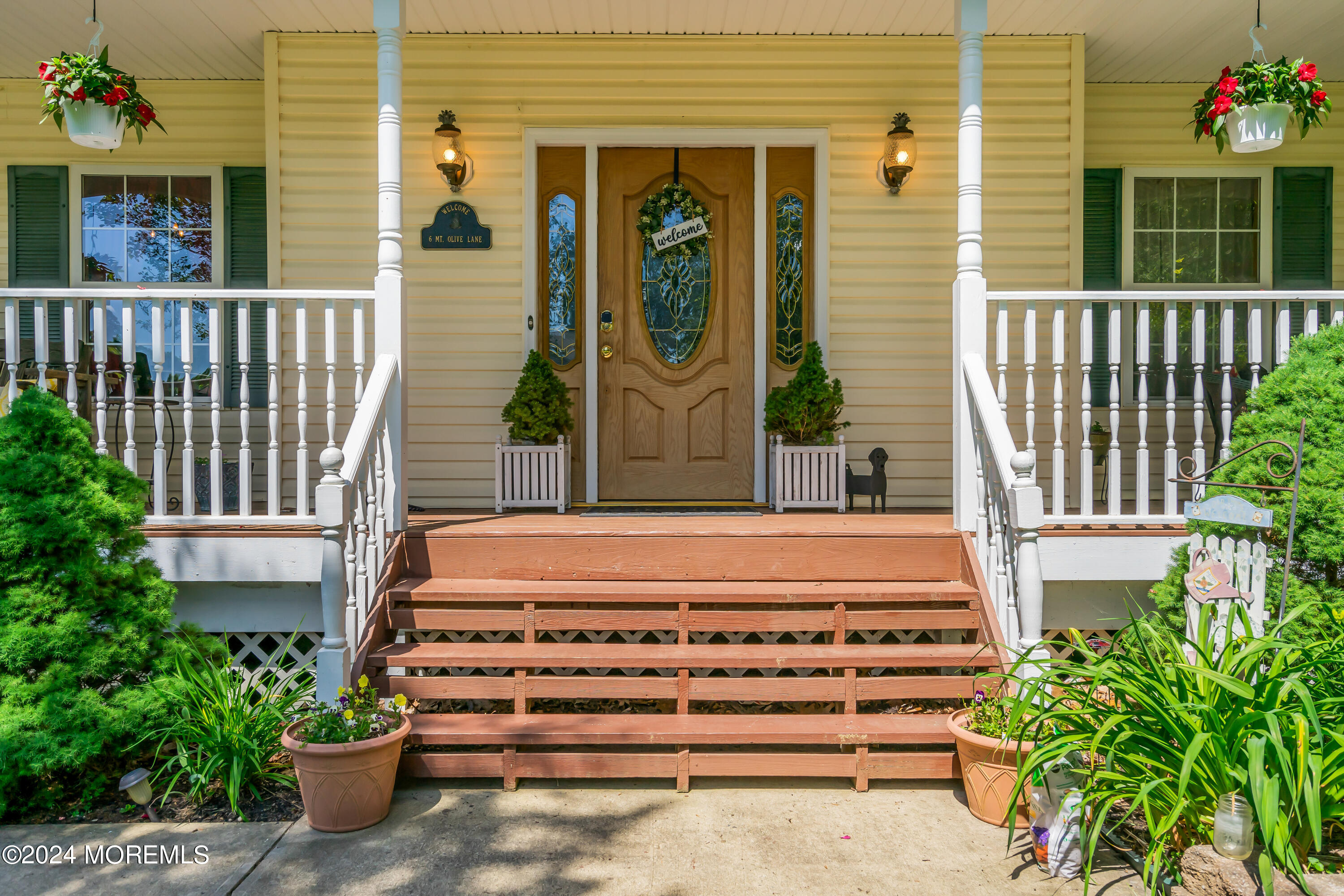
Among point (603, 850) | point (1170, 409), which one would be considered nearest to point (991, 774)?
point (603, 850)

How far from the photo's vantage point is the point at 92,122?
377 cm

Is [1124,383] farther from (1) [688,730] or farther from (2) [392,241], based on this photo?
(2) [392,241]

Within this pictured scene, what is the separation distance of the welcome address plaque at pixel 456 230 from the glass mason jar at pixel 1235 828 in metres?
4.17

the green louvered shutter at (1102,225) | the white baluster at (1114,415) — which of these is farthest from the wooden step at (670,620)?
the green louvered shutter at (1102,225)

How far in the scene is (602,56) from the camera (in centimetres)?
484

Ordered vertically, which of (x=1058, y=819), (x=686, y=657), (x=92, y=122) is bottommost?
(x=1058, y=819)

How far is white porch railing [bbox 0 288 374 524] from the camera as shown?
3432 millimetres

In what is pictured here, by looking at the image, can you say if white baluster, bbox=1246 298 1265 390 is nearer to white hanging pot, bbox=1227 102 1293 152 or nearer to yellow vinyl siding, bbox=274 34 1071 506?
white hanging pot, bbox=1227 102 1293 152

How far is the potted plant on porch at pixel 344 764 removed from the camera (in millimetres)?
2510

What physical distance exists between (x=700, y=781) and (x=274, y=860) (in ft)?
4.28

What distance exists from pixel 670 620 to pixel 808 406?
1690 millimetres

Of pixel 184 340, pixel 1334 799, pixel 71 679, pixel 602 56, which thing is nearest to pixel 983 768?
pixel 1334 799

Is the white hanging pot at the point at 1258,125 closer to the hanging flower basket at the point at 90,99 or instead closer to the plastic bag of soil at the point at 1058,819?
the plastic bag of soil at the point at 1058,819

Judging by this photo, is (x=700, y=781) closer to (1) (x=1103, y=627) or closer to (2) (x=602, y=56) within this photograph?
(1) (x=1103, y=627)
